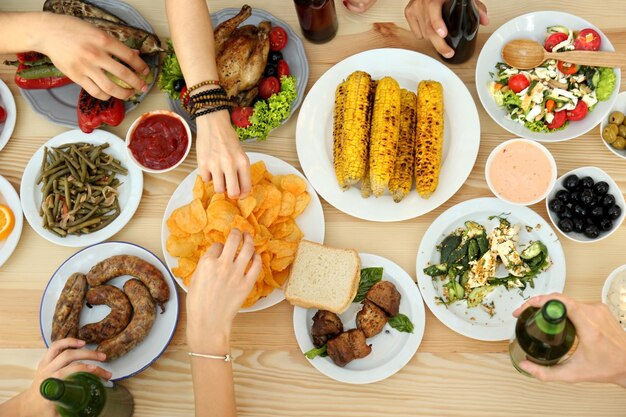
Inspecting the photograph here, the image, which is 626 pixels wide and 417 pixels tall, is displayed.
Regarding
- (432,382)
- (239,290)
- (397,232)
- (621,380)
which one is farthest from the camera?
(397,232)

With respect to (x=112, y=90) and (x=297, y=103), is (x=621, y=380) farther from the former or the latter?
(x=112, y=90)

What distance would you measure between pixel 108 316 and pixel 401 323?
1235 millimetres

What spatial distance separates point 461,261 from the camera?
222cm

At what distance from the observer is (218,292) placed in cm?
194

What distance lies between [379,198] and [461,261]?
0.44 meters

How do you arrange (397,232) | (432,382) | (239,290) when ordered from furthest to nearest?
(397,232) < (432,382) < (239,290)

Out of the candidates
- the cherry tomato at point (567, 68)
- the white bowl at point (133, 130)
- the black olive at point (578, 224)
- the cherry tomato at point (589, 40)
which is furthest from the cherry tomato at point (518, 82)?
the white bowl at point (133, 130)

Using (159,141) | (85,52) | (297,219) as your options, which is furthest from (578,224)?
(85,52)

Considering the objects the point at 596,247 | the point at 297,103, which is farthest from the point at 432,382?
the point at 297,103

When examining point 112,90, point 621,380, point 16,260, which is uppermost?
point 112,90

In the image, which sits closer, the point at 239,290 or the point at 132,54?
the point at 239,290

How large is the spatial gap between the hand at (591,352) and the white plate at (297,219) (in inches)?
36.3

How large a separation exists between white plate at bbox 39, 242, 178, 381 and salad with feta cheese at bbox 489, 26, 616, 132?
1.67m

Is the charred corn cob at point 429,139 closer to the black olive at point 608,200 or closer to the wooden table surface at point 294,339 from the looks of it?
the wooden table surface at point 294,339
